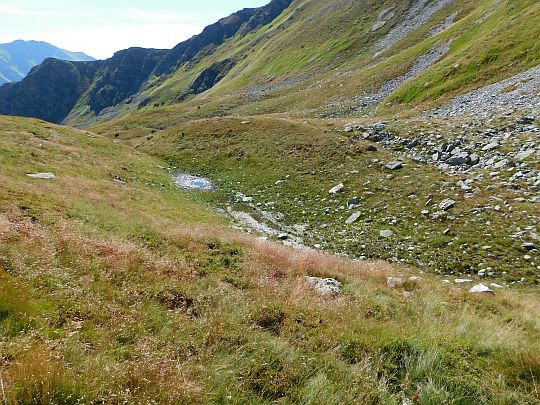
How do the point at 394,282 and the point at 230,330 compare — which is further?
the point at 394,282

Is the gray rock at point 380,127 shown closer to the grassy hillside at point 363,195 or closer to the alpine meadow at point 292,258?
the alpine meadow at point 292,258

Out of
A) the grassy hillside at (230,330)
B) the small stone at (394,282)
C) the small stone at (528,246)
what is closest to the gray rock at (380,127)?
the small stone at (528,246)

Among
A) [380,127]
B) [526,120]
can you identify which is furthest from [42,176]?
[526,120]

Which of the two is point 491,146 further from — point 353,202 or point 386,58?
point 386,58

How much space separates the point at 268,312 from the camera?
9.48m

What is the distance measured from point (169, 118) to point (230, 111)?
2149 cm

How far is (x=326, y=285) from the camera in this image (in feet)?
43.6

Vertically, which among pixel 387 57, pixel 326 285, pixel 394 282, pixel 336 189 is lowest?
pixel 336 189

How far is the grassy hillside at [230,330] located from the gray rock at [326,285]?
37cm

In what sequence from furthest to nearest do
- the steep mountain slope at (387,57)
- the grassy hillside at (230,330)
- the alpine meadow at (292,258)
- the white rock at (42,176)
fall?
1. the steep mountain slope at (387,57)
2. the white rock at (42,176)
3. the alpine meadow at (292,258)
4. the grassy hillside at (230,330)

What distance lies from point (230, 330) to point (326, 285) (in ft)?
19.0

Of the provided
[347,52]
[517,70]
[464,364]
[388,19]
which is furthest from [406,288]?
[388,19]

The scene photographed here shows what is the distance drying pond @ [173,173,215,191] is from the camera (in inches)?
1592

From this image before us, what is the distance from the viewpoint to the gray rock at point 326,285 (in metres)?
12.7
